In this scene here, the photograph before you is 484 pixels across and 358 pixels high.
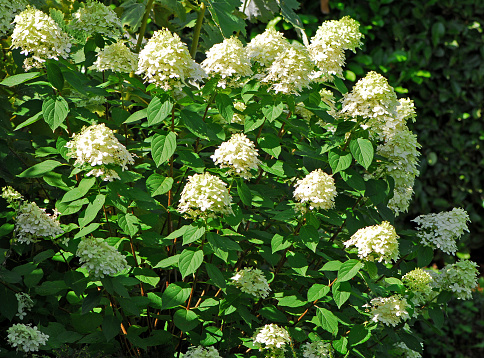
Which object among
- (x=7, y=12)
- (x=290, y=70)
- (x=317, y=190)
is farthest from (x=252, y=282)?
(x=7, y=12)

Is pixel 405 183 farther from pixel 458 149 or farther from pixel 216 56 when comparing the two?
pixel 458 149

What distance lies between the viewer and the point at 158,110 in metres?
2.33

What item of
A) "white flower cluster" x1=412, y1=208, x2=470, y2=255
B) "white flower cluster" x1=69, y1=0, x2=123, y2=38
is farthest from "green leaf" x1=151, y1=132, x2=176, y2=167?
"white flower cluster" x1=412, y1=208, x2=470, y2=255

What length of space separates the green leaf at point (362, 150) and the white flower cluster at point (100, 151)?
106 centimetres

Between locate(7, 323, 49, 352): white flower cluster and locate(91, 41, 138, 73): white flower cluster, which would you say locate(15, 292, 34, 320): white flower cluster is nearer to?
locate(7, 323, 49, 352): white flower cluster

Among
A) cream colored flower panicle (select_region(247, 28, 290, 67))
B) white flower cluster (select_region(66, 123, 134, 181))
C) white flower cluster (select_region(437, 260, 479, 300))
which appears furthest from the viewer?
white flower cluster (select_region(437, 260, 479, 300))

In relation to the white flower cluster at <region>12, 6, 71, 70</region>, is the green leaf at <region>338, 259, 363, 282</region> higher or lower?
lower

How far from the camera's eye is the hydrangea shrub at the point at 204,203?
2314 millimetres

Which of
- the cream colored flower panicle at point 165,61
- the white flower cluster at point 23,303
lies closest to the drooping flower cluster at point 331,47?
the cream colored flower panicle at point 165,61

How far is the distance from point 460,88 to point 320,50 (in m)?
4.11

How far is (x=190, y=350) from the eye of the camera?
2516 mm

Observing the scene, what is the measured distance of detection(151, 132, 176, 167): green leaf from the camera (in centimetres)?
229

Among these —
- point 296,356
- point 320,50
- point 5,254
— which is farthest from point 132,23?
point 296,356

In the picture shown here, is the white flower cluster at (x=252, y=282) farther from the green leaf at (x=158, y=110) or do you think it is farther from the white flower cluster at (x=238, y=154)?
the green leaf at (x=158, y=110)
